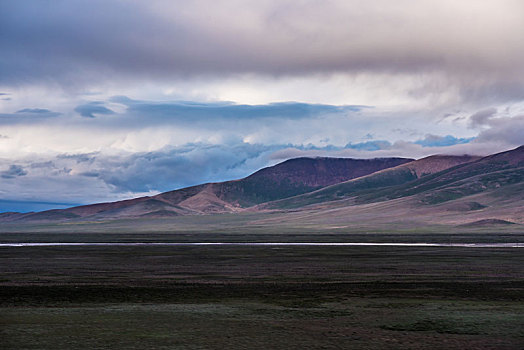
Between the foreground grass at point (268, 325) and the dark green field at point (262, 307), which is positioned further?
the dark green field at point (262, 307)

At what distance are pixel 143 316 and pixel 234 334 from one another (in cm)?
528

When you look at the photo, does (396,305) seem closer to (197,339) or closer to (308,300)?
(308,300)

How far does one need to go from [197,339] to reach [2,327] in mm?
7099

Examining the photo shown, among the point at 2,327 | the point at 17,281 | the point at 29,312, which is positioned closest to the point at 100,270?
the point at 17,281

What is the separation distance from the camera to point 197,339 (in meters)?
21.2

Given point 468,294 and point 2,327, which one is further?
point 468,294

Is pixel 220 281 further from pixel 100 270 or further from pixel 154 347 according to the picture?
pixel 154 347

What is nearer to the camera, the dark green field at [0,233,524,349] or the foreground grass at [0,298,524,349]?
the foreground grass at [0,298,524,349]

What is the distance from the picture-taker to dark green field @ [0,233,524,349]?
21.1 metres

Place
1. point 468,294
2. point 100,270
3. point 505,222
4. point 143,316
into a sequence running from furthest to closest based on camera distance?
point 505,222 < point 100,270 < point 468,294 < point 143,316

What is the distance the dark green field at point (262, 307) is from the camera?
2114 centimetres

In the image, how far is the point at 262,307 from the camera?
2856 centimetres

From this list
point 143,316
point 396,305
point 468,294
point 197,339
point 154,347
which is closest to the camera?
point 154,347

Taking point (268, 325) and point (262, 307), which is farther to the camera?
point (262, 307)
